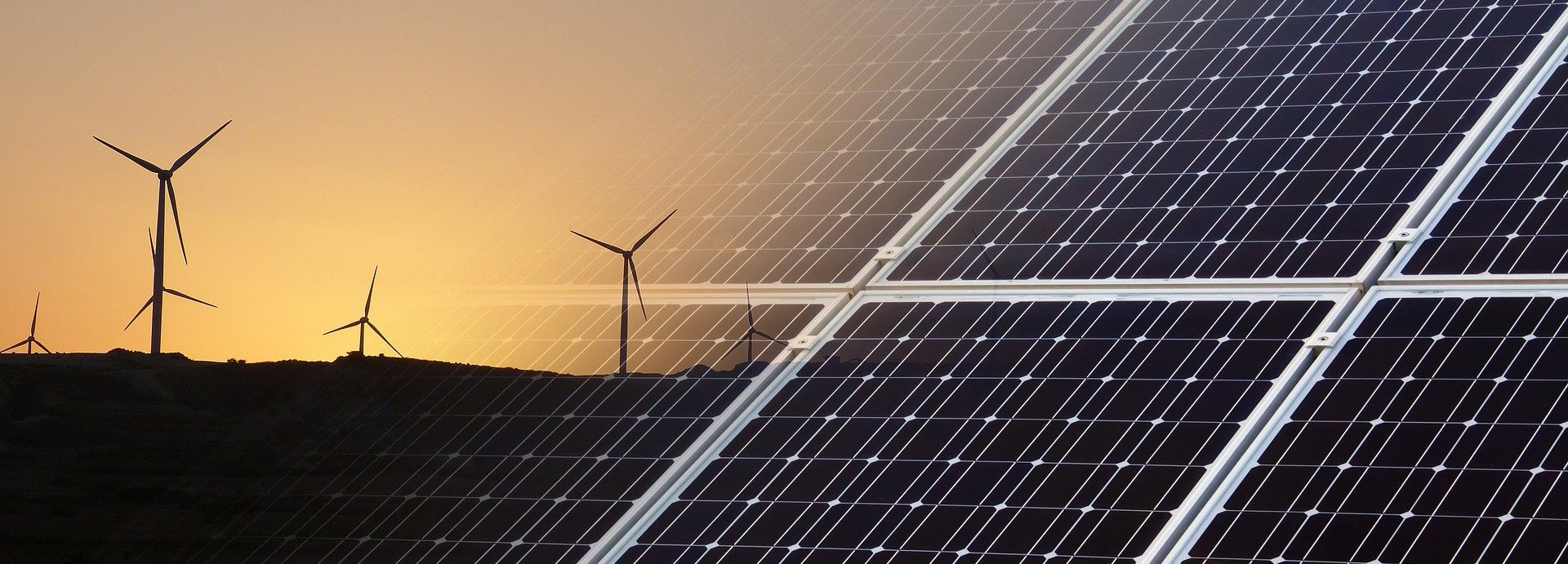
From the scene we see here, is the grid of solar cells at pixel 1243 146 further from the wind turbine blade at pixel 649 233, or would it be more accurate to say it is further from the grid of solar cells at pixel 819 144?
the wind turbine blade at pixel 649 233

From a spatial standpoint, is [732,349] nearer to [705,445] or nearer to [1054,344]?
[705,445]

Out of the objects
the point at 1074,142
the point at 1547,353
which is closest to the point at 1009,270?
the point at 1074,142

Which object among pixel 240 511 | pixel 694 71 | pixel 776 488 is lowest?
pixel 776 488

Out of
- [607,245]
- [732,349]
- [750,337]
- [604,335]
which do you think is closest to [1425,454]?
[750,337]

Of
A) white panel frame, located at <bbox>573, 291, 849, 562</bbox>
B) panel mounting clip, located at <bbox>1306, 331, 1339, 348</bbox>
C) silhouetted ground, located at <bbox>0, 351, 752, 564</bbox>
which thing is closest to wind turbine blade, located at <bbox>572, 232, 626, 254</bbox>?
silhouetted ground, located at <bbox>0, 351, 752, 564</bbox>

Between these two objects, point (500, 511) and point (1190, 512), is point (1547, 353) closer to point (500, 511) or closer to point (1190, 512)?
point (1190, 512)

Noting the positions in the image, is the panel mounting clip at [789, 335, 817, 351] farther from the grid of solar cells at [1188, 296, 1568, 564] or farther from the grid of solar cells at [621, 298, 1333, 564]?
the grid of solar cells at [1188, 296, 1568, 564]

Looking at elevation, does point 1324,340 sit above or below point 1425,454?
above
